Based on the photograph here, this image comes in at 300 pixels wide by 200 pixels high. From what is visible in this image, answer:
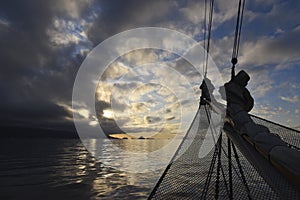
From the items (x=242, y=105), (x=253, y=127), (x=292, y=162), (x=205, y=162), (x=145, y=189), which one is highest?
(x=242, y=105)

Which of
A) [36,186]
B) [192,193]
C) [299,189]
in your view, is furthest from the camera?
[36,186]

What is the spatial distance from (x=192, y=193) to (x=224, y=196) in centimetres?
178

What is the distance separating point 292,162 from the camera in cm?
218

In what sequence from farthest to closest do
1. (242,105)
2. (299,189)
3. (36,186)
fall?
(36,186) < (242,105) < (299,189)

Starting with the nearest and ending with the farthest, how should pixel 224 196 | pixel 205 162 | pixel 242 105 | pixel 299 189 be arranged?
pixel 299 189
pixel 242 105
pixel 205 162
pixel 224 196

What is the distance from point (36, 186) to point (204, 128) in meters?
13.0

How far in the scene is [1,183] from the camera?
637 inches

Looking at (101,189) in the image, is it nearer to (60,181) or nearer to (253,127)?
(60,181)

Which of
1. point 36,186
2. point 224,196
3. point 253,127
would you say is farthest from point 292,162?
point 36,186

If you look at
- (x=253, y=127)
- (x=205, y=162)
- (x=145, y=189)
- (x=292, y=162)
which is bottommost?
(x=145, y=189)

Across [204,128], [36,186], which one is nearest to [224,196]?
[204,128]

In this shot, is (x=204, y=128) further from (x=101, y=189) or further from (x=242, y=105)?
(x=101, y=189)

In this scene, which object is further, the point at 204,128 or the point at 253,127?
the point at 204,128

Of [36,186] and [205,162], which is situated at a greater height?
[205,162]
